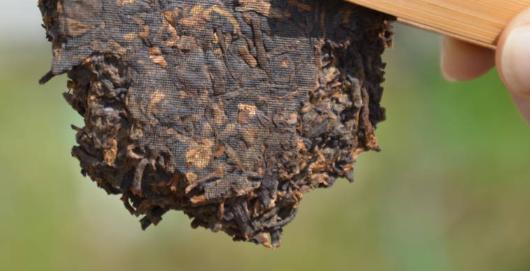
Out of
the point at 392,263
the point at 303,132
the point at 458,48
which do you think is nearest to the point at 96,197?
the point at 392,263

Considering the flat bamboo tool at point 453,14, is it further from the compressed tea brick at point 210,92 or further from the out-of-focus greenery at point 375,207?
the out-of-focus greenery at point 375,207

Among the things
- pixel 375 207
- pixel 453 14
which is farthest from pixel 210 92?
pixel 375 207

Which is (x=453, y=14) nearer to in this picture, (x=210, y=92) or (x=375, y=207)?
(x=210, y=92)

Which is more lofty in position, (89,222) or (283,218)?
(283,218)

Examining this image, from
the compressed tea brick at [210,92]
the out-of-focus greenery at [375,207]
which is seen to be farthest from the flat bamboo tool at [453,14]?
the out-of-focus greenery at [375,207]

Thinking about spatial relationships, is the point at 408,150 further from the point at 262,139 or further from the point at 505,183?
the point at 262,139

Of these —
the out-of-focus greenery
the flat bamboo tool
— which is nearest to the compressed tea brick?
the flat bamboo tool
